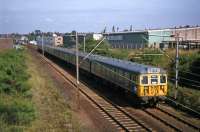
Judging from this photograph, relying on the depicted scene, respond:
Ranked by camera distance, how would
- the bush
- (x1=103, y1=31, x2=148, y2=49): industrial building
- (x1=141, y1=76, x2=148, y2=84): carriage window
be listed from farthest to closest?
(x1=103, y1=31, x2=148, y2=49): industrial building < (x1=141, y1=76, x2=148, y2=84): carriage window < the bush

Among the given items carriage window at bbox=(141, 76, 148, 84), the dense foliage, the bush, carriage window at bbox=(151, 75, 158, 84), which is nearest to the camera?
the dense foliage

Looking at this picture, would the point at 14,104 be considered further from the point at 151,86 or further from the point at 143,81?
the point at 151,86

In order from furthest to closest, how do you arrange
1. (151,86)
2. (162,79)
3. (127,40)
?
(127,40) → (162,79) → (151,86)

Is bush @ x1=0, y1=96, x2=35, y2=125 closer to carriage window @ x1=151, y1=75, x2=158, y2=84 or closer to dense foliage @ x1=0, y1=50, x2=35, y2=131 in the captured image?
dense foliage @ x1=0, y1=50, x2=35, y2=131

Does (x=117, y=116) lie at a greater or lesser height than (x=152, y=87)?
lesser

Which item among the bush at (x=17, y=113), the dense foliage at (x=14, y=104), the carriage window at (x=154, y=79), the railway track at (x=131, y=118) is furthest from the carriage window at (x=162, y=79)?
the bush at (x=17, y=113)

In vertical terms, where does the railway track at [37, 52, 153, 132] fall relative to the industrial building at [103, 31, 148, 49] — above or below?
below

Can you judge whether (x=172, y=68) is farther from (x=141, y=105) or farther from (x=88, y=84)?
(x=141, y=105)

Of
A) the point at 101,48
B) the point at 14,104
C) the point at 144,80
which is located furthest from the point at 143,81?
the point at 101,48

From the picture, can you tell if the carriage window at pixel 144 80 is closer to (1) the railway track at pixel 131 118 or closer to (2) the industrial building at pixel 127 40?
(1) the railway track at pixel 131 118

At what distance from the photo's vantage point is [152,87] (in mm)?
27016

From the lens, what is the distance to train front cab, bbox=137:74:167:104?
1046 inches

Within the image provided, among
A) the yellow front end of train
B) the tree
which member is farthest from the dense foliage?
the tree

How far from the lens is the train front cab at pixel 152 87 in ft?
87.2
